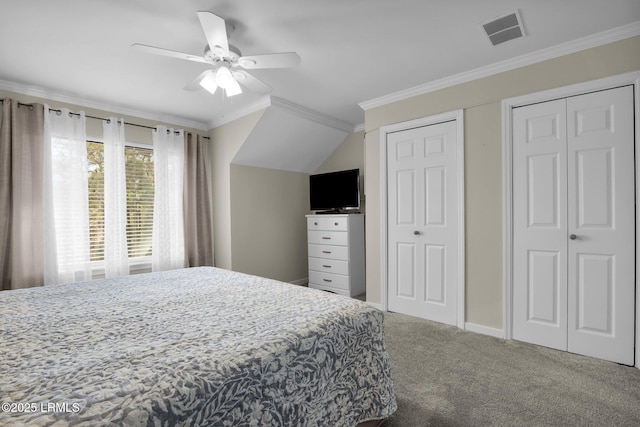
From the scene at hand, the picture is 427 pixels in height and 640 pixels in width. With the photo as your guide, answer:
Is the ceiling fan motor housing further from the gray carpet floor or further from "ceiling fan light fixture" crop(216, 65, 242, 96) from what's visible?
the gray carpet floor

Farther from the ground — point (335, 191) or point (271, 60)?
point (271, 60)

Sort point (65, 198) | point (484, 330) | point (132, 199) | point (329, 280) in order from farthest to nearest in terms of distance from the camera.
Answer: point (329, 280) < point (132, 199) < point (65, 198) < point (484, 330)

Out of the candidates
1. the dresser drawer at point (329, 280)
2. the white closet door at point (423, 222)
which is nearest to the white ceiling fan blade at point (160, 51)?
→ the white closet door at point (423, 222)

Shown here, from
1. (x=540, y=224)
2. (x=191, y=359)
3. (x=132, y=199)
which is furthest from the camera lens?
(x=132, y=199)

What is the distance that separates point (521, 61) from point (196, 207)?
3.99 meters

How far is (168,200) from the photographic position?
3.99 meters

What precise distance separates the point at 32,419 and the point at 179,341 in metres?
0.47

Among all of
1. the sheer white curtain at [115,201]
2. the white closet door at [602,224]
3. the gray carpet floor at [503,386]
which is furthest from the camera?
the sheer white curtain at [115,201]

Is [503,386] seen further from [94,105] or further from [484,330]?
[94,105]

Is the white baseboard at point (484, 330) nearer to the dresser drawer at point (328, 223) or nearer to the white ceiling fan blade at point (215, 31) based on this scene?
the dresser drawer at point (328, 223)

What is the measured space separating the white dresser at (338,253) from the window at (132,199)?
2.23 metres

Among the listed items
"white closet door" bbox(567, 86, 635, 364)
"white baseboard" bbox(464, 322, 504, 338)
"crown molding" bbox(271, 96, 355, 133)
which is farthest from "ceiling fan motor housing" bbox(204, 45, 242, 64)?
"white baseboard" bbox(464, 322, 504, 338)

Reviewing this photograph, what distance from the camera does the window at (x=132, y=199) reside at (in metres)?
3.55

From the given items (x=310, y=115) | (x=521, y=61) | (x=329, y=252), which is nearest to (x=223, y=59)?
(x=310, y=115)
